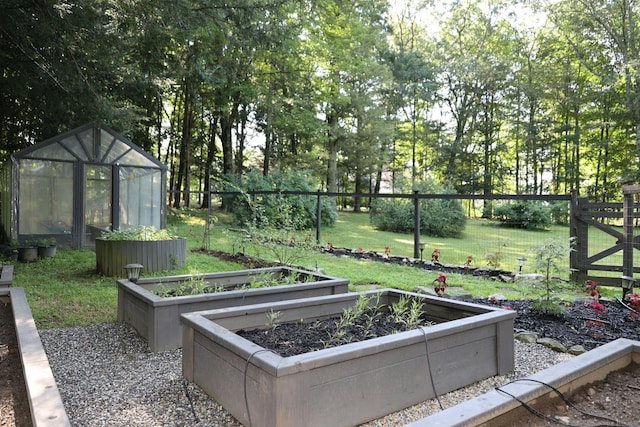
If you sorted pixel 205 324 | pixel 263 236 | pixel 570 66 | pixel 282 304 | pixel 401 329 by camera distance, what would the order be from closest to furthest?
pixel 205 324 < pixel 401 329 < pixel 282 304 < pixel 263 236 < pixel 570 66

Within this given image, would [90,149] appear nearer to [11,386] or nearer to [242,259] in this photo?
[242,259]

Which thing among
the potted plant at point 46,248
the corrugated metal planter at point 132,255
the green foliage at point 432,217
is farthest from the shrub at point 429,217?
the potted plant at point 46,248

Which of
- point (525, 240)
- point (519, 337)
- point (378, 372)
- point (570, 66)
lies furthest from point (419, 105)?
point (378, 372)

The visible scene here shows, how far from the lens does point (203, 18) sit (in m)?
6.18

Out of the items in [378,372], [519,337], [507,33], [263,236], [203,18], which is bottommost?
[519,337]

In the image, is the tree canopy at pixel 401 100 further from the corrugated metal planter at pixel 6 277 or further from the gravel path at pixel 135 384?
the gravel path at pixel 135 384

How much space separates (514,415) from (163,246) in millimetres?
→ 6358

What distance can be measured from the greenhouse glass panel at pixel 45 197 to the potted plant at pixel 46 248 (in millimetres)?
732

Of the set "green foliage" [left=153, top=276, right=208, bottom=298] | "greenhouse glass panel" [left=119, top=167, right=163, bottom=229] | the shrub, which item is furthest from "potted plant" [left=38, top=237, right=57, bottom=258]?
the shrub

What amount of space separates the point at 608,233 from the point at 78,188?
35.6ft

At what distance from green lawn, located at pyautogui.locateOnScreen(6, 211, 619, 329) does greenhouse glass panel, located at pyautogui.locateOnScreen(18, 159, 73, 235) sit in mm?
908

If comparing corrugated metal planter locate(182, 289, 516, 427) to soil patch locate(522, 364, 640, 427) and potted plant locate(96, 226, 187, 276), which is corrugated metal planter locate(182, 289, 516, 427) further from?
potted plant locate(96, 226, 187, 276)

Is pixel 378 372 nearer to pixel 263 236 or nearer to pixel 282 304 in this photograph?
pixel 282 304

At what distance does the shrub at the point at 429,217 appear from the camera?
1355 centimetres
